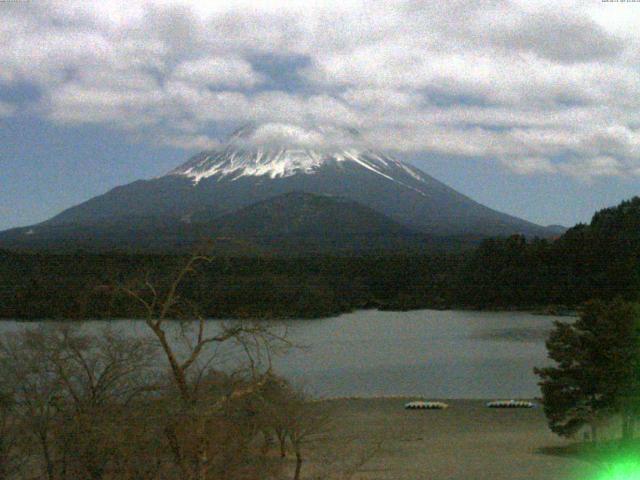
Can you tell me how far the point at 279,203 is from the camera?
97.9 metres

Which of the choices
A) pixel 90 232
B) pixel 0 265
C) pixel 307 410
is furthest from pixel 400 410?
pixel 90 232

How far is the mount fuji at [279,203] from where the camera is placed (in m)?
86.6

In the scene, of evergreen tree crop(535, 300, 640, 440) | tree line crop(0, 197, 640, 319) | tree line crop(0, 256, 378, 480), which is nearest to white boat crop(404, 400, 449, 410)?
evergreen tree crop(535, 300, 640, 440)

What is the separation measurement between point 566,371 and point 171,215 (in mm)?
87428

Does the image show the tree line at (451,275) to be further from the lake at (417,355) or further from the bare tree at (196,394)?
the bare tree at (196,394)

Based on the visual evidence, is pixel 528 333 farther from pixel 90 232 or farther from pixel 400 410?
pixel 90 232

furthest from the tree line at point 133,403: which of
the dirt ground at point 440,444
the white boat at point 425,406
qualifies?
the white boat at point 425,406

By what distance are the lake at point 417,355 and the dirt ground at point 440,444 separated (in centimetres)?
157

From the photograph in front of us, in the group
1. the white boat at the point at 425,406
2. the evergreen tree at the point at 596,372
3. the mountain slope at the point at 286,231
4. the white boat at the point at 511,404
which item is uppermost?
the mountain slope at the point at 286,231

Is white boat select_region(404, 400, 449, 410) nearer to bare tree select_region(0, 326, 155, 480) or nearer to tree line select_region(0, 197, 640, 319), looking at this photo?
bare tree select_region(0, 326, 155, 480)

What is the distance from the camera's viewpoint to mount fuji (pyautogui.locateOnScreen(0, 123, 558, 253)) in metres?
86.6

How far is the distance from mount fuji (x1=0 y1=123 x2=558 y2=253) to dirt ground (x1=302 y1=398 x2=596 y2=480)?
163 feet

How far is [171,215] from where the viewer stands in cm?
9844

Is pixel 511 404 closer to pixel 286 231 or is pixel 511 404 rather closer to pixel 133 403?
pixel 133 403
